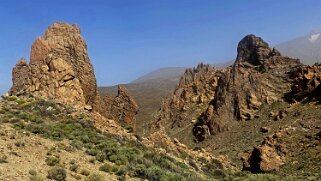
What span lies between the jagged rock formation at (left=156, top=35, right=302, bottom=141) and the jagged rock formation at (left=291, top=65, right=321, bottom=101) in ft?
16.9

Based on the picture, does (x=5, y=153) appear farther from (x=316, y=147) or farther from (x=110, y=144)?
(x=316, y=147)

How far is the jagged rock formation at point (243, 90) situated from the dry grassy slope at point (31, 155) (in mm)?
46836

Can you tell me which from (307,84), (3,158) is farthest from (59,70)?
(307,84)

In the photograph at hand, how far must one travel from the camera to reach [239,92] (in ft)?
232

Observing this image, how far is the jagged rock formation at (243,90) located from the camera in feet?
222

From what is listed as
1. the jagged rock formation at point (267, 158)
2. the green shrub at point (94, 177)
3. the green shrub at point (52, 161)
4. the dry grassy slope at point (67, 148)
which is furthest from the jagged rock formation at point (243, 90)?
the green shrub at point (94, 177)

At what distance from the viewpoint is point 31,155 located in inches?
787

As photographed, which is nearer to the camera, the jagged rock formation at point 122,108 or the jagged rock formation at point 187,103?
the jagged rock formation at point 122,108

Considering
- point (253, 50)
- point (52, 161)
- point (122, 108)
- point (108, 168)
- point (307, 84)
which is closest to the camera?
point (52, 161)

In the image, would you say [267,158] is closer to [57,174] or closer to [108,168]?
[108,168]

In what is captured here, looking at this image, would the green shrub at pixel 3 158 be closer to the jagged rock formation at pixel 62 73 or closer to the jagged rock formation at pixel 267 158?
the jagged rock formation at pixel 62 73

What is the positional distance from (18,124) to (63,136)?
121 inches

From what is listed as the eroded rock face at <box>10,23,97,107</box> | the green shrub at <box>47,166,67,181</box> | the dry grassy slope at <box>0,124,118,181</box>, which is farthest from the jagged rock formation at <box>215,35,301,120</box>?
the green shrub at <box>47,166,67,181</box>

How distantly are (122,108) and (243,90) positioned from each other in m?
30.1
